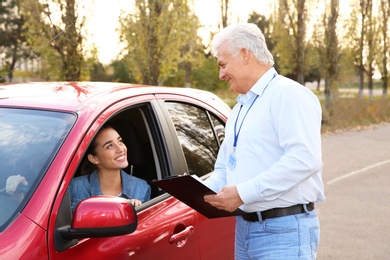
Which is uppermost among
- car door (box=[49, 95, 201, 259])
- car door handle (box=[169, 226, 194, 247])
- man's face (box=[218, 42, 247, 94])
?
man's face (box=[218, 42, 247, 94])

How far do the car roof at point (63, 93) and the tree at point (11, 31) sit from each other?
42683mm

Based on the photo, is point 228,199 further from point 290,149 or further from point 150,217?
point 150,217

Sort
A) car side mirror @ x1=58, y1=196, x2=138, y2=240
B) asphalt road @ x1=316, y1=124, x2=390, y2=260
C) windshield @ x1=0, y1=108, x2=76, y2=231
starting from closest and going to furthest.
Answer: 1. car side mirror @ x1=58, y1=196, x2=138, y2=240
2. windshield @ x1=0, y1=108, x2=76, y2=231
3. asphalt road @ x1=316, y1=124, x2=390, y2=260

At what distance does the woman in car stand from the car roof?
208mm

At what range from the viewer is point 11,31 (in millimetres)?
46000

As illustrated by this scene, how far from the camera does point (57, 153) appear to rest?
9.30 feet

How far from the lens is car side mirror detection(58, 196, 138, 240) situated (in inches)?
103

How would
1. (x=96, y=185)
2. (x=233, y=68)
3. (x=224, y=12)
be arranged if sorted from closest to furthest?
(x=233, y=68) → (x=96, y=185) → (x=224, y=12)

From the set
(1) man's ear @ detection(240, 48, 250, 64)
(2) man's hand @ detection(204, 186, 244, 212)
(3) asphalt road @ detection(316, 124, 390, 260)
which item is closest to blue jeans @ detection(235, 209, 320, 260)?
(2) man's hand @ detection(204, 186, 244, 212)

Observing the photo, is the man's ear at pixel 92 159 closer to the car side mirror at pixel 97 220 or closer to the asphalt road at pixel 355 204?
the car side mirror at pixel 97 220

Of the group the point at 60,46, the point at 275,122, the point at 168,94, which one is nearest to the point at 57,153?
the point at 275,122

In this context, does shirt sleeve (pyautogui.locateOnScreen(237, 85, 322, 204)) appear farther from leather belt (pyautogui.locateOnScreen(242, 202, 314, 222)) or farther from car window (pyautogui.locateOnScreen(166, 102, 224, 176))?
car window (pyautogui.locateOnScreen(166, 102, 224, 176))

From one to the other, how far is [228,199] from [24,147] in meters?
0.88

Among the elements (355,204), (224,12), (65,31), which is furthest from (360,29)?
(355,204)
